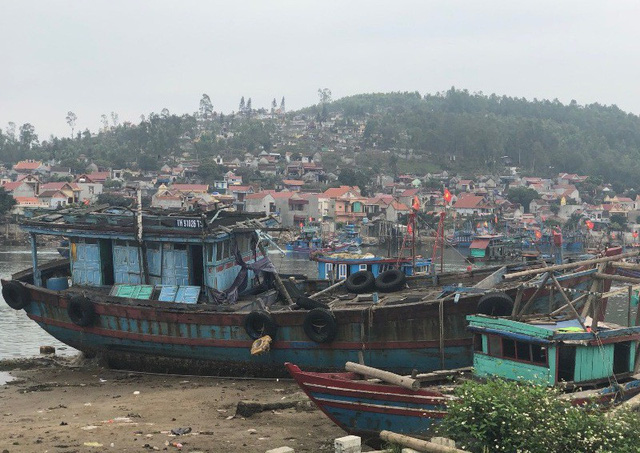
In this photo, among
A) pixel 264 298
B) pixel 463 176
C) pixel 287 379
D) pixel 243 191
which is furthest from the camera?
pixel 463 176

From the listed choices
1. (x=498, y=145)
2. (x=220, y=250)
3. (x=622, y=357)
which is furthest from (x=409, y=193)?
(x=622, y=357)

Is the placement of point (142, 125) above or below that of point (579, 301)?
above

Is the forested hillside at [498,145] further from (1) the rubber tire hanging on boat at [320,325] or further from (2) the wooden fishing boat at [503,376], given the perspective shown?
(2) the wooden fishing boat at [503,376]

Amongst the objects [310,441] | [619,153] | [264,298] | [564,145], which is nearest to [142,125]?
[564,145]

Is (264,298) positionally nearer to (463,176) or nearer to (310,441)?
(310,441)

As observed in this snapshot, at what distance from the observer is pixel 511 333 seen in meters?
13.3

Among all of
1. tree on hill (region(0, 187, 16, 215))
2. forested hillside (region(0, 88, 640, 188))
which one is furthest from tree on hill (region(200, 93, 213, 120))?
tree on hill (region(0, 187, 16, 215))

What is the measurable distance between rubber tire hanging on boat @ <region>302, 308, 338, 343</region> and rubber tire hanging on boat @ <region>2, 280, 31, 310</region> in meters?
8.21

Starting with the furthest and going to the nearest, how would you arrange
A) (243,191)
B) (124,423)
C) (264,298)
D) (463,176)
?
(463,176) < (243,191) < (264,298) < (124,423)

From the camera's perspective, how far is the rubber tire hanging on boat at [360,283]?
878 inches

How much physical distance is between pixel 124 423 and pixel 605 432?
822 centimetres

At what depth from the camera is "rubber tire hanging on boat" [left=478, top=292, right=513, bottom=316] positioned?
653 inches

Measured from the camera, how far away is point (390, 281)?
22594 mm

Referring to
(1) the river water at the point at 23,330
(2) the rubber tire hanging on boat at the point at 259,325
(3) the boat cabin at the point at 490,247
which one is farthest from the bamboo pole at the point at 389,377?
(3) the boat cabin at the point at 490,247
